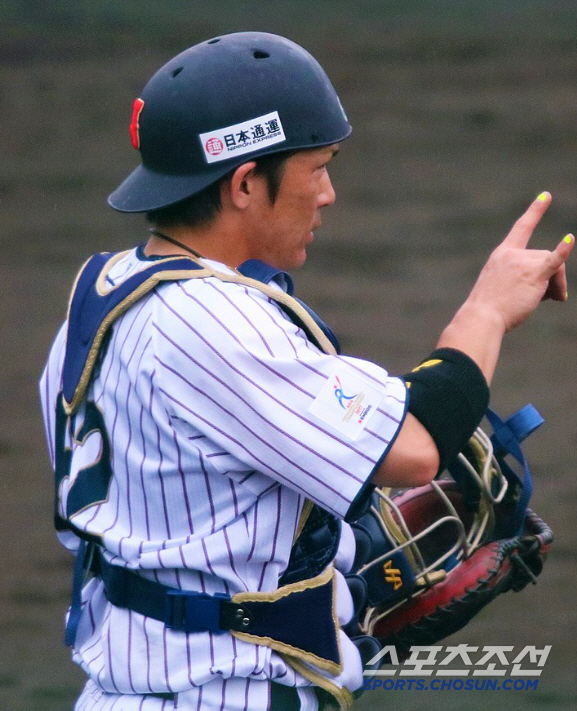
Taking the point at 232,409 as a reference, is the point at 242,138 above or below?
above

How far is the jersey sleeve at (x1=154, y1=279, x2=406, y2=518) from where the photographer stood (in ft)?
5.55

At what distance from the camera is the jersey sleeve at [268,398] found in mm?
1691

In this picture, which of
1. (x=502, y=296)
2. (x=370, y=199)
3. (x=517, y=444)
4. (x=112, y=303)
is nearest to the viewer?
Result: (x=112, y=303)

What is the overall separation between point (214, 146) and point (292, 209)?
0.16 metres

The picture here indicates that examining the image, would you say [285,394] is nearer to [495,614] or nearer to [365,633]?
[365,633]

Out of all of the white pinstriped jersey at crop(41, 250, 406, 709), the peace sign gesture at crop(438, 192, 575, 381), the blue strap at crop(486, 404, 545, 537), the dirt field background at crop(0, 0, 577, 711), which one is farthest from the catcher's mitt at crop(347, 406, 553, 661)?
the dirt field background at crop(0, 0, 577, 711)

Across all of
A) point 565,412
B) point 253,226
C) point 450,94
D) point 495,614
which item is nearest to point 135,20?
point 450,94

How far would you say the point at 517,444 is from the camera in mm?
2100

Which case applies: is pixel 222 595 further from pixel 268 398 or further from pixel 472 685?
pixel 472 685

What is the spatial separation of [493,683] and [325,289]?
2672 mm

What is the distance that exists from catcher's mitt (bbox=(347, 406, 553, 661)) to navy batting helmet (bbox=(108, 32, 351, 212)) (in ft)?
2.03

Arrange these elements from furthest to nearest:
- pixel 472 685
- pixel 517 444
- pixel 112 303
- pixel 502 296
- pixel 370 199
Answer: pixel 370 199
pixel 472 685
pixel 517 444
pixel 502 296
pixel 112 303

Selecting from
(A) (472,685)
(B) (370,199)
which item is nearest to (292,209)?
(A) (472,685)

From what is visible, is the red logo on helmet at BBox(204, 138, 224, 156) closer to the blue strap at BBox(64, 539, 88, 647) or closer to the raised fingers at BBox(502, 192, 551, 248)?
the raised fingers at BBox(502, 192, 551, 248)
